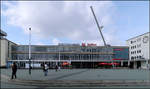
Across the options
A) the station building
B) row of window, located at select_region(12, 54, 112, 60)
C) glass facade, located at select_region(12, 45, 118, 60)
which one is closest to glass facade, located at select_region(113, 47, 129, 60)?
the station building

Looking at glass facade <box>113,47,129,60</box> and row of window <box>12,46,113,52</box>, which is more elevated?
row of window <box>12,46,113,52</box>

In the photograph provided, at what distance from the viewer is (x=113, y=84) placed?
15609mm

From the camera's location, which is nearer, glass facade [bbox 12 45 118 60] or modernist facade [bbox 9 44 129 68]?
modernist facade [bbox 9 44 129 68]

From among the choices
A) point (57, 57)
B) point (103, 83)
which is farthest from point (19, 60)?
point (103, 83)

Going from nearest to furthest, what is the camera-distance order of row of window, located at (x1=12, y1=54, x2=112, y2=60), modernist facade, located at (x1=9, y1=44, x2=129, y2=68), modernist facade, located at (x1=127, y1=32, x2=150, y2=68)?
1. row of window, located at (x1=12, y1=54, x2=112, y2=60)
2. modernist facade, located at (x1=9, y1=44, x2=129, y2=68)
3. modernist facade, located at (x1=127, y1=32, x2=150, y2=68)

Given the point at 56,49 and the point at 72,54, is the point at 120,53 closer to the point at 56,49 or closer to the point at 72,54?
the point at 72,54

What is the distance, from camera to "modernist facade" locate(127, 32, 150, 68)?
257 ft

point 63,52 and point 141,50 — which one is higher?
point 141,50

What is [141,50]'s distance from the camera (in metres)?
81.8

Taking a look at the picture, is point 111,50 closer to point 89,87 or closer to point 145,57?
point 145,57

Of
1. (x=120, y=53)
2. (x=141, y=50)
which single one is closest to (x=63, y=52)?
(x=120, y=53)

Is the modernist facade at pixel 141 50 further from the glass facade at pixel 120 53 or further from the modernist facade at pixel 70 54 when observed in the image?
the modernist facade at pixel 70 54

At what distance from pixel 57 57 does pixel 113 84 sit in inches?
2509

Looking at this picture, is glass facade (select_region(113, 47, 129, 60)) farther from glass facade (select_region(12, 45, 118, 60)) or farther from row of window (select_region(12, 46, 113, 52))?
row of window (select_region(12, 46, 113, 52))
